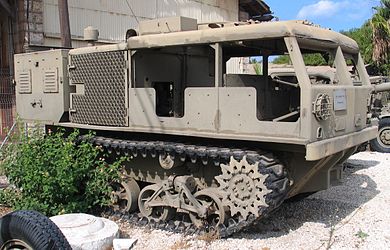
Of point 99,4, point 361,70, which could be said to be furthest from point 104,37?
point 361,70

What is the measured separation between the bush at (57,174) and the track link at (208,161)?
29 cm

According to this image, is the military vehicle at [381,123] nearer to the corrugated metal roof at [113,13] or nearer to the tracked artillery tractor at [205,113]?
the tracked artillery tractor at [205,113]

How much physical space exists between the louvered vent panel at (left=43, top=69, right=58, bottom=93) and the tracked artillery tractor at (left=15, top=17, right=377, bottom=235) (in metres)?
0.01

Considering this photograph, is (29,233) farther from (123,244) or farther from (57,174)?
(57,174)

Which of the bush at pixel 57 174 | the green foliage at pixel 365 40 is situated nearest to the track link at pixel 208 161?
the bush at pixel 57 174

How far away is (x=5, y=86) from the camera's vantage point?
38.1 ft

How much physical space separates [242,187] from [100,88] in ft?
7.73

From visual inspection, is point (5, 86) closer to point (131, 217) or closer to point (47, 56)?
point (47, 56)

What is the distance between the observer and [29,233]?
3.65 metres

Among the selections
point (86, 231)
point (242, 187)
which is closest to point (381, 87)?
point (242, 187)

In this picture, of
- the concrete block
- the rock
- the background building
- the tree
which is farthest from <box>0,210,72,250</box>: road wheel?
the tree

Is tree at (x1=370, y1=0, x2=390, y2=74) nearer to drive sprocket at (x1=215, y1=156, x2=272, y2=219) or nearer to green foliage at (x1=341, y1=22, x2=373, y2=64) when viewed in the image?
green foliage at (x1=341, y1=22, x2=373, y2=64)

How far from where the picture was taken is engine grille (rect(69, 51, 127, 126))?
608 centimetres

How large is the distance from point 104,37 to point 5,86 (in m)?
3.09
